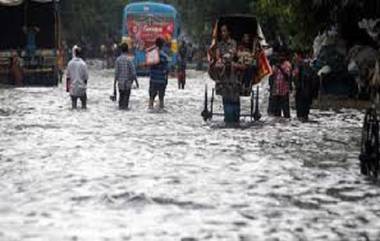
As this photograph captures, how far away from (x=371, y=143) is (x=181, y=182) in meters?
2.37

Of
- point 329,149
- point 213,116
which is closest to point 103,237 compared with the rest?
point 329,149

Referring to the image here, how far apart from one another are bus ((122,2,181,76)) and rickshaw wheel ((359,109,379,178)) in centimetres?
2988

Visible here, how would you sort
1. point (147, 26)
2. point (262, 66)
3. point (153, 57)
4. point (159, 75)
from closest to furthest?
point (262, 66)
point (153, 57)
point (159, 75)
point (147, 26)

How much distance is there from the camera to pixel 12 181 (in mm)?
10281

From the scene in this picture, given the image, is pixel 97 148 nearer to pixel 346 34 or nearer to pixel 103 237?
pixel 103 237

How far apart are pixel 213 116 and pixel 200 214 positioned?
36.6ft

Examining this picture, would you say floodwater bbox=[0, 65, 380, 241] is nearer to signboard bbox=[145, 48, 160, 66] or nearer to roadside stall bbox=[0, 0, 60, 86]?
signboard bbox=[145, 48, 160, 66]

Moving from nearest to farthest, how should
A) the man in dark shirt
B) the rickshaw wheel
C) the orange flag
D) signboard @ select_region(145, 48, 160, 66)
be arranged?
the rickshaw wheel, the orange flag, signboard @ select_region(145, 48, 160, 66), the man in dark shirt

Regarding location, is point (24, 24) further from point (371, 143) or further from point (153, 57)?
point (371, 143)

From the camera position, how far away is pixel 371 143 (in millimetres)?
10516

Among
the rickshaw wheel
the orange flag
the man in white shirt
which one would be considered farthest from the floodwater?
the man in white shirt

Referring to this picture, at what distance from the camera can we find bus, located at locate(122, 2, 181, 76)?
40.4m

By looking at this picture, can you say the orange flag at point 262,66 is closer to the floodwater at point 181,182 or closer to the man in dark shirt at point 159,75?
the floodwater at point 181,182

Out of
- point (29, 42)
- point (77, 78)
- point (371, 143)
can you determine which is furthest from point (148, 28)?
point (371, 143)
